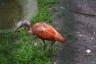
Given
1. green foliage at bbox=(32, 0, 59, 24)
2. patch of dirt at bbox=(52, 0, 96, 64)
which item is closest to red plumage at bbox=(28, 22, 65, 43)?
patch of dirt at bbox=(52, 0, 96, 64)

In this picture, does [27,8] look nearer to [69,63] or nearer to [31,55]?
[31,55]

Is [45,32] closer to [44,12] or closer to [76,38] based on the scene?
[44,12]

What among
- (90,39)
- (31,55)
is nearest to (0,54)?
(31,55)

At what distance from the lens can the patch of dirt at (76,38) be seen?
0.94 meters

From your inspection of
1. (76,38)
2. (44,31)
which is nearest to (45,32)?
(44,31)

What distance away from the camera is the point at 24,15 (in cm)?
458

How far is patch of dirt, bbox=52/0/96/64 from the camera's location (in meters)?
0.94

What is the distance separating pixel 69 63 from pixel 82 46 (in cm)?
261

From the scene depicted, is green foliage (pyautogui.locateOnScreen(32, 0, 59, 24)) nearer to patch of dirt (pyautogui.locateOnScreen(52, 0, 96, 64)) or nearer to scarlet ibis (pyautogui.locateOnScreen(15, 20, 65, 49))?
patch of dirt (pyautogui.locateOnScreen(52, 0, 96, 64))

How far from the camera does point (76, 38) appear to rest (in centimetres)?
108

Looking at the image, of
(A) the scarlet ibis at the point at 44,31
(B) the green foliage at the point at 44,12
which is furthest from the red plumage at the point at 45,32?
(B) the green foliage at the point at 44,12

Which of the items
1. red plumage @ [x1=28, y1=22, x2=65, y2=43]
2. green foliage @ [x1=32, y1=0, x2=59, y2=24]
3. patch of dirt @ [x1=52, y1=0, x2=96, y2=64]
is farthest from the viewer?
green foliage @ [x1=32, y1=0, x2=59, y2=24]

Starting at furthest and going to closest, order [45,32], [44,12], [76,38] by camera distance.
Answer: [44,12] → [45,32] → [76,38]

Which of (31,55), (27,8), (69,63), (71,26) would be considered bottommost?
(31,55)
